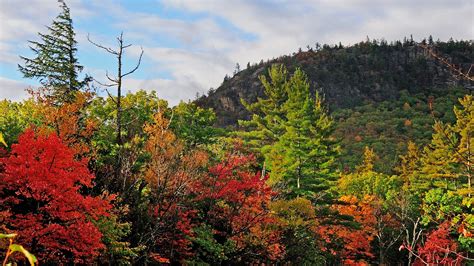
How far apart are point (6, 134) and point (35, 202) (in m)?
5.69

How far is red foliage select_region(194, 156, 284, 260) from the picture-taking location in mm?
25031

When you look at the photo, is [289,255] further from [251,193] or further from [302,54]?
[302,54]

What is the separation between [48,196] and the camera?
1634cm

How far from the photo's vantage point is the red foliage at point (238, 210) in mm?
25031

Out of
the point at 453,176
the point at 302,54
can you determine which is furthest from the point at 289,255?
the point at 302,54

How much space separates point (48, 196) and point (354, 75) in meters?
155

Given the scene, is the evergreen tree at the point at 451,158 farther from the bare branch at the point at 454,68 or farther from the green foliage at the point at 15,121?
the bare branch at the point at 454,68

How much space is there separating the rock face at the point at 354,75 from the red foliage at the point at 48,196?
4589 inches

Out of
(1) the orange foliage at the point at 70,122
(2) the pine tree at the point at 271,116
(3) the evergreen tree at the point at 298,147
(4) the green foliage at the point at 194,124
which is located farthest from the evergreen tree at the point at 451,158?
(1) the orange foliage at the point at 70,122

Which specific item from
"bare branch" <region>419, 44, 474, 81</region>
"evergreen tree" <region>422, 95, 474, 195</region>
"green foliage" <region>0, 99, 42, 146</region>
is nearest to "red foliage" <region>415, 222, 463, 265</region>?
"bare branch" <region>419, 44, 474, 81</region>

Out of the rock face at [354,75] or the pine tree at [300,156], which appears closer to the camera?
the pine tree at [300,156]

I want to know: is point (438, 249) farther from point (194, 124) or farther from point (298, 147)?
point (194, 124)

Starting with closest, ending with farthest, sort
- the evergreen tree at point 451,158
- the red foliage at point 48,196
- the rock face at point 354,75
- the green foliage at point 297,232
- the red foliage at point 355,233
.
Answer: the red foliage at point 48,196 → the green foliage at point 297,232 → the red foliage at point 355,233 → the evergreen tree at point 451,158 → the rock face at point 354,75

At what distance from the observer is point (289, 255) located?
28.5 m
